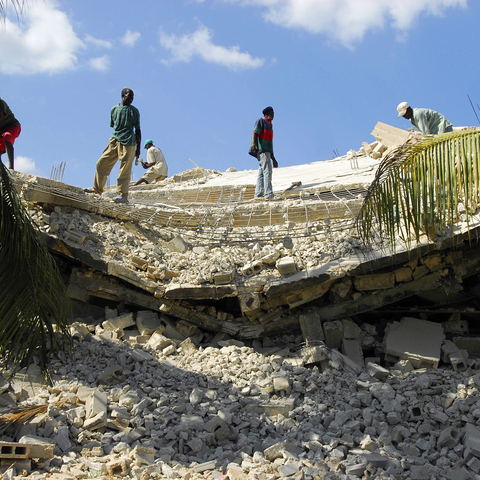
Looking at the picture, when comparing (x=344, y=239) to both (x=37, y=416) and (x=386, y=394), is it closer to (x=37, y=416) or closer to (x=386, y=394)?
(x=386, y=394)

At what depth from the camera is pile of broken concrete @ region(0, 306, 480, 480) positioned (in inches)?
164

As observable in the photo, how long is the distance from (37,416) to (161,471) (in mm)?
1286

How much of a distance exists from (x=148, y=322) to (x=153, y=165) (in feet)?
21.7

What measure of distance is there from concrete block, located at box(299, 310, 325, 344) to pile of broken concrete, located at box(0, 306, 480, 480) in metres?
0.10

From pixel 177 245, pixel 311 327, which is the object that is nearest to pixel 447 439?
pixel 311 327

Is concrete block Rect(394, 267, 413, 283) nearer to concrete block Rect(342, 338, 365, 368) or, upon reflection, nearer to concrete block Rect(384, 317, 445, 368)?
concrete block Rect(384, 317, 445, 368)

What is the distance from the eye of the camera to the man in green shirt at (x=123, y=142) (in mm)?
7465

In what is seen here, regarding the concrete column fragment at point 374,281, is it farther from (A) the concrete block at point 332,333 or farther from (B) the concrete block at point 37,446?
(B) the concrete block at point 37,446

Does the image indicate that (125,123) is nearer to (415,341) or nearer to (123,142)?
(123,142)

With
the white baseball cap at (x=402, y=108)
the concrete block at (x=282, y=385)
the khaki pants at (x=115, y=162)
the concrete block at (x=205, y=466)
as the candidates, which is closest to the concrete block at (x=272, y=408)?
the concrete block at (x=282, y=385)

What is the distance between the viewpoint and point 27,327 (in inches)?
173

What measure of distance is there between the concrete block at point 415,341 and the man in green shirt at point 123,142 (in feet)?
14.2

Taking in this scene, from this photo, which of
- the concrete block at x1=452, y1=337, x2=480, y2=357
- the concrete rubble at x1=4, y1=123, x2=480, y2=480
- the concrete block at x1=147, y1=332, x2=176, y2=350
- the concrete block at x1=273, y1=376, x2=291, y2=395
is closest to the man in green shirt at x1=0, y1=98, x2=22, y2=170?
the concrete rubble at x1=4, y1=123, x2=480, y2=480

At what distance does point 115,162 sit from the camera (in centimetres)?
777
